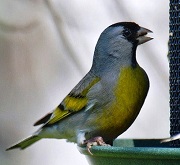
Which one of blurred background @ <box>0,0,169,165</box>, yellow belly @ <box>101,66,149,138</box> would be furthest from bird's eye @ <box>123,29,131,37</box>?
blurred background @ <box>0,0,169,165</box>

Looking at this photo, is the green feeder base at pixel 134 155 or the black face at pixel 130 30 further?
the black face at pixel 130 30

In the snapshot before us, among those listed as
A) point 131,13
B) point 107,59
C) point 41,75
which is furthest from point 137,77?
point 41,75

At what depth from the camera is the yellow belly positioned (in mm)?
5730

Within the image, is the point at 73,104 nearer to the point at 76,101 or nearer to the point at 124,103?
the point at 76,101

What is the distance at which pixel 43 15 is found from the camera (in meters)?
8.39

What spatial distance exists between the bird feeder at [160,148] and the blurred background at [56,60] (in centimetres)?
232

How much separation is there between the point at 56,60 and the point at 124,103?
307cm

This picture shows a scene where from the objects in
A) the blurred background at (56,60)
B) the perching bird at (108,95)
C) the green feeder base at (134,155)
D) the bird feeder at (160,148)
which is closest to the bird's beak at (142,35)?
the perching bird at (108,95)

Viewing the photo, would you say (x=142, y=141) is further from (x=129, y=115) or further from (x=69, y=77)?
(x=69, y=77)

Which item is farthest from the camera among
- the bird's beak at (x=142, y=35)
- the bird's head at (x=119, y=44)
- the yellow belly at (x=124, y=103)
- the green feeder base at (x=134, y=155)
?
the bird's head at (x=119, y=44)

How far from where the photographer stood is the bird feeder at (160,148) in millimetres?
4590

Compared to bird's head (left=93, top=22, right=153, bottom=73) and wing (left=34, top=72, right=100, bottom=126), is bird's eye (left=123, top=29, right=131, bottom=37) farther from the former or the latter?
wing (left=34, top=72, right=100, bottom=126)

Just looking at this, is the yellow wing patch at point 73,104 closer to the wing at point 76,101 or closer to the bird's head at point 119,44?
the wing at point 76,101

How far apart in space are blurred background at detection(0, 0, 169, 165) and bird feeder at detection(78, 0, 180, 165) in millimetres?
2321
